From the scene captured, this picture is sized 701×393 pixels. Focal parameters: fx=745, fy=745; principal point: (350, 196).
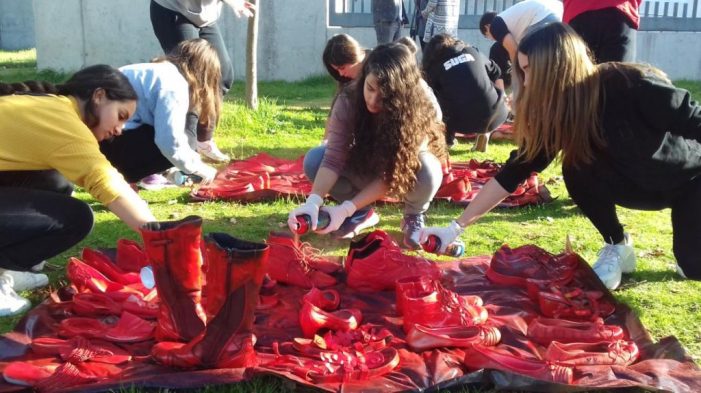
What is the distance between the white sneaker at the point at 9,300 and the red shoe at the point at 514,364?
171cm

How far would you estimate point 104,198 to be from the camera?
2.60m

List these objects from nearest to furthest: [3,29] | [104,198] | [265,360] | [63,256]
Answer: [265,360] < [104,198] < [63,256] < [3,29]

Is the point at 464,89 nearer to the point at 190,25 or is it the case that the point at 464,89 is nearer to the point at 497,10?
the point at 190,25

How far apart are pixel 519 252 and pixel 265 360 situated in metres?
1.36

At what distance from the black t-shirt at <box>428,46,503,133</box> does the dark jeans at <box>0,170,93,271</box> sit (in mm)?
3041

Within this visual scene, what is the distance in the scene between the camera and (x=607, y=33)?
4.20m

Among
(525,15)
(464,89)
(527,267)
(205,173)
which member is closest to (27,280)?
(205,173)

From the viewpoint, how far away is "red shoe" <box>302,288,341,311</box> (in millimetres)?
2816

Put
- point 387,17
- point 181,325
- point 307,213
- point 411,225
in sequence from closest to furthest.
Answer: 1. point 181,325
2. point 307,213
3. point 411,225
4. point 387,17

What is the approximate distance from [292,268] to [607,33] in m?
2.36

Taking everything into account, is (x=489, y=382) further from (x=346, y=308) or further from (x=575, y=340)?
(x=346, y=308)

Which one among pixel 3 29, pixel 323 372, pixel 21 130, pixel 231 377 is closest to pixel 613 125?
pixel 323 372

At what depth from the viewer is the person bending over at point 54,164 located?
2.62 meters

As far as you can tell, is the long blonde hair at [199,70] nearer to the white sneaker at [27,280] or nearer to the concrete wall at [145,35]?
the white sneaker at [27,280]
